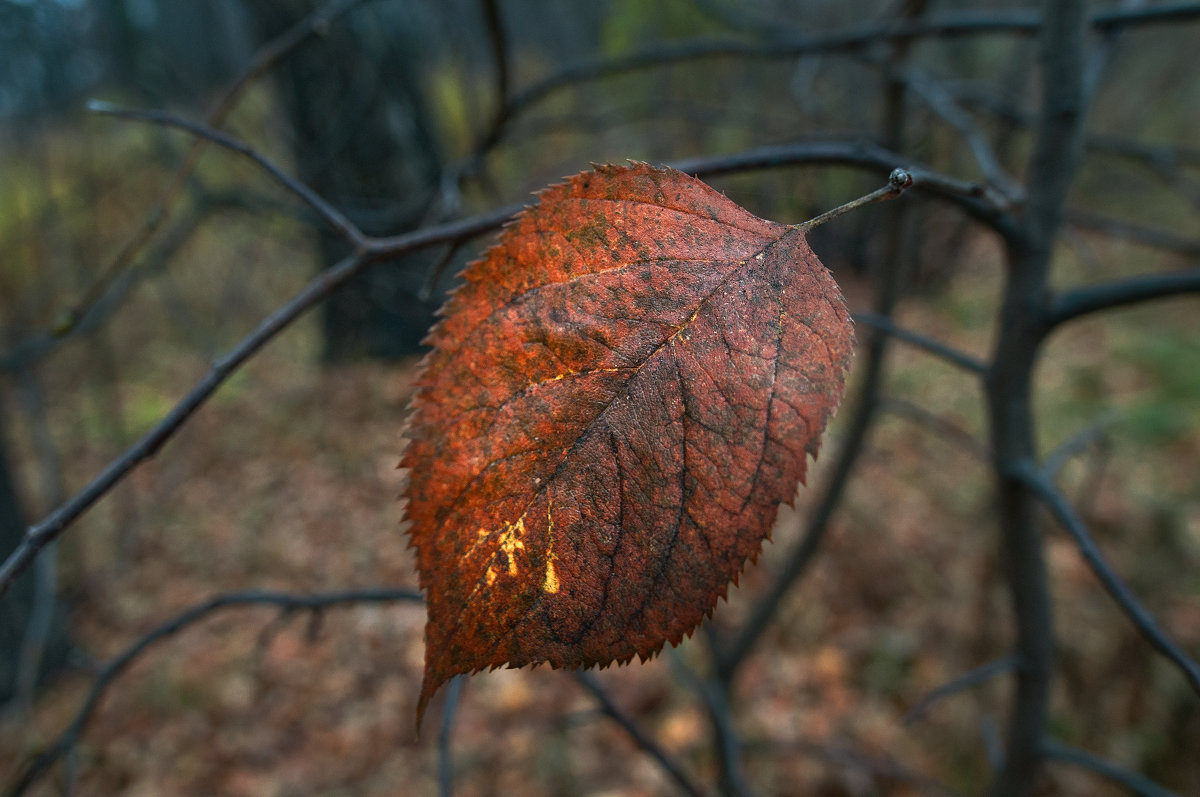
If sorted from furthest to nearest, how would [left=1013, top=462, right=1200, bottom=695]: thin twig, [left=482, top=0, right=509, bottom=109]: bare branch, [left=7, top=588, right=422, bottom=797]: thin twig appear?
[left=482, top=0, right=509, bottom=109]: bare branch → [left=7, top=588, right=422, bottom=797]: thin twig → [left=1013, top=462, right=1200, bottom=695]: thin twig

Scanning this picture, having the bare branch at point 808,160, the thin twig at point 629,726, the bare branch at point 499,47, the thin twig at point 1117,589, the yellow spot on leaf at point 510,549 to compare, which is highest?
the bare branch at point 499,47

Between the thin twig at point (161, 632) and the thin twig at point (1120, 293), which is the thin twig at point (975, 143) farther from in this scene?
the thin twig at point (161, 632)

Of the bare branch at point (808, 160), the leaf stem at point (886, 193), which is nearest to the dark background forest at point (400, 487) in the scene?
the bare branch at point (808, 160)

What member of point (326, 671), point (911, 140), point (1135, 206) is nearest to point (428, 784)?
point (326, 671)

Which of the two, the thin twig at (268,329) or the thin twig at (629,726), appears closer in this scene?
the thin twig at (268,329)

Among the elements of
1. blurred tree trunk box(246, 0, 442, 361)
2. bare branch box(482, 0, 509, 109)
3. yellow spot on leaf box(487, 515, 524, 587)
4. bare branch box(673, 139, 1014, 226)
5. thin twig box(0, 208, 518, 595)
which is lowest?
yellow spot on leaf box(487, 515, 524, 587)

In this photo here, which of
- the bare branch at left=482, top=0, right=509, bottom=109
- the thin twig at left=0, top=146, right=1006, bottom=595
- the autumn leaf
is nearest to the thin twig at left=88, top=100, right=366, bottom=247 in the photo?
the thin twig at left=0, top=146, right=1006, bottom=595

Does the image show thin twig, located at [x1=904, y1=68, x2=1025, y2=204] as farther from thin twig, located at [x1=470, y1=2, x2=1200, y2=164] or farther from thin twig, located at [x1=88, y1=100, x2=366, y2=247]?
thin twig, located at [x1=88, y1=100, x2=366, y2=247]
